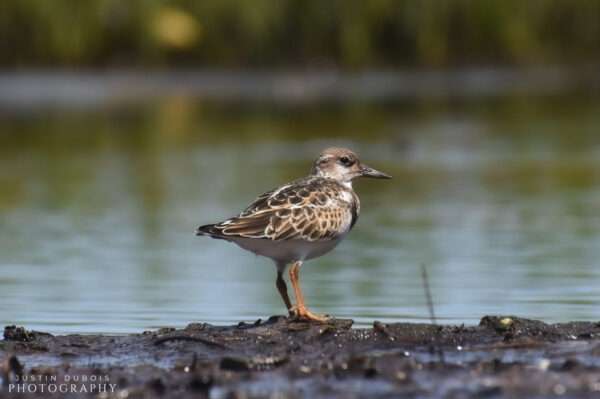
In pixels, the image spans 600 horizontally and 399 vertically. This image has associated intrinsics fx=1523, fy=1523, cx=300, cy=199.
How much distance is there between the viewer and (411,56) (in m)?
26.6

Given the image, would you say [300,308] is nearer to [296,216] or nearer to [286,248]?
[286,248]

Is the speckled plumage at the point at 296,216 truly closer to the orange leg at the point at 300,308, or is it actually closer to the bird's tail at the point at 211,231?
the bird's tail at the point at 211,231

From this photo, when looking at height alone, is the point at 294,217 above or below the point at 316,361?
above

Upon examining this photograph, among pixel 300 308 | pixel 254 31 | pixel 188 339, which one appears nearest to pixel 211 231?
pixel 300 308

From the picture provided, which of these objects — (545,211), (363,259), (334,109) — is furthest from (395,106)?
(363,259)

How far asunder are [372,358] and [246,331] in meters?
1.22

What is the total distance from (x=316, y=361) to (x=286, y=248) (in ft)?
5.15

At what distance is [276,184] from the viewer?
15969mm

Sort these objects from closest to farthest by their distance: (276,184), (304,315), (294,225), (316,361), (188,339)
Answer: (316,361) < (188,339) < (304,315) < (294,225) < (276,184)

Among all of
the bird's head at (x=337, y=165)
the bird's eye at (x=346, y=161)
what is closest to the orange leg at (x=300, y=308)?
the bird's head at (x=337, y=165)

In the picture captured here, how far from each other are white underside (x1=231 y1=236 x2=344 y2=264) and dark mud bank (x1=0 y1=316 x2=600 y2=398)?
18.5 inches

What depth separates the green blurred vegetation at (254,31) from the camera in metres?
25.2

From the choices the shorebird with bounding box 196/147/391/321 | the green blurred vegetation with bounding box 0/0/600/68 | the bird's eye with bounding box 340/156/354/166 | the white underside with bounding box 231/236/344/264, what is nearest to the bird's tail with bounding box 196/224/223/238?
the shorebird with bounding box 196/147/391/321

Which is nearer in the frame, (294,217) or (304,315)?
(304,315)
